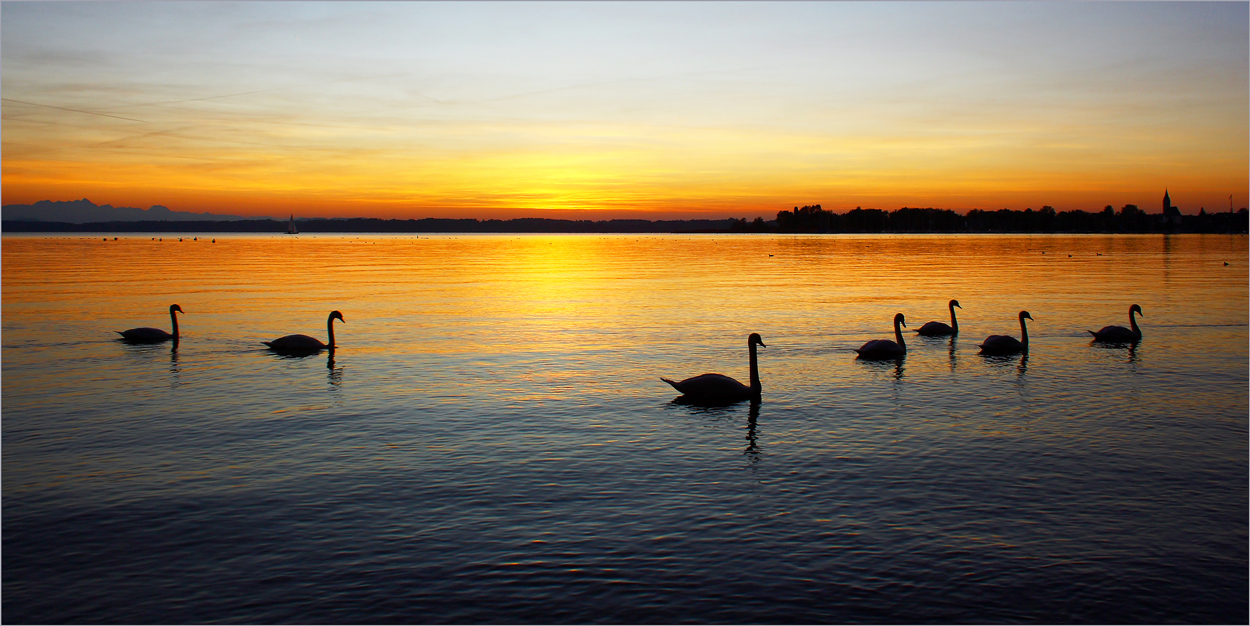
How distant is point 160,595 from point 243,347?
72.9 ft

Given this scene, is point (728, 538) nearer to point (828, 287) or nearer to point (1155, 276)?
point (828, 287)

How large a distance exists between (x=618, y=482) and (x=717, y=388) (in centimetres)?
709

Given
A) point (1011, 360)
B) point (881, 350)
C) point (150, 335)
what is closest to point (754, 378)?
point (881, 350)

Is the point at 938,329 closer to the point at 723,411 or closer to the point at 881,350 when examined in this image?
the point at 881,350

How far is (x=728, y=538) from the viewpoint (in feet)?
39.0

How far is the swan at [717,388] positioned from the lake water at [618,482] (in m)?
0.41

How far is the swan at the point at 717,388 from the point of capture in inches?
831

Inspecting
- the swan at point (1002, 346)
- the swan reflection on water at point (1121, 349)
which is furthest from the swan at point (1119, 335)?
the swan at point (1002, 346)

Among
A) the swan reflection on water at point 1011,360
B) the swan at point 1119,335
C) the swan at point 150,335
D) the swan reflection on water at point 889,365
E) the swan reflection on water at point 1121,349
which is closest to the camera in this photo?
the swan reflection on water at point 889,365

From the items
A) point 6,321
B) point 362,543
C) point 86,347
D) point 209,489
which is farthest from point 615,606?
point 6,321

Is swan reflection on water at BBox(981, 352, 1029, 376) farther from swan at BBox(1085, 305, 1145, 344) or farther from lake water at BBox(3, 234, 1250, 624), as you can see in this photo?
swan at BBox(1085, 305, 1145, 344)

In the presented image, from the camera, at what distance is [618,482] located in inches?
569

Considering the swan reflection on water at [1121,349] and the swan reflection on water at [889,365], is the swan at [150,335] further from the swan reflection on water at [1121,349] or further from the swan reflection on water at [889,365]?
the swan reflection on water at [1121,349]

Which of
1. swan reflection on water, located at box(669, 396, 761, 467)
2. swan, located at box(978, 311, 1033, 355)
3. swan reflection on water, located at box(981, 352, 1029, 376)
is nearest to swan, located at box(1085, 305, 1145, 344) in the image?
swan, located at box(978, 311, 1033, 355)
